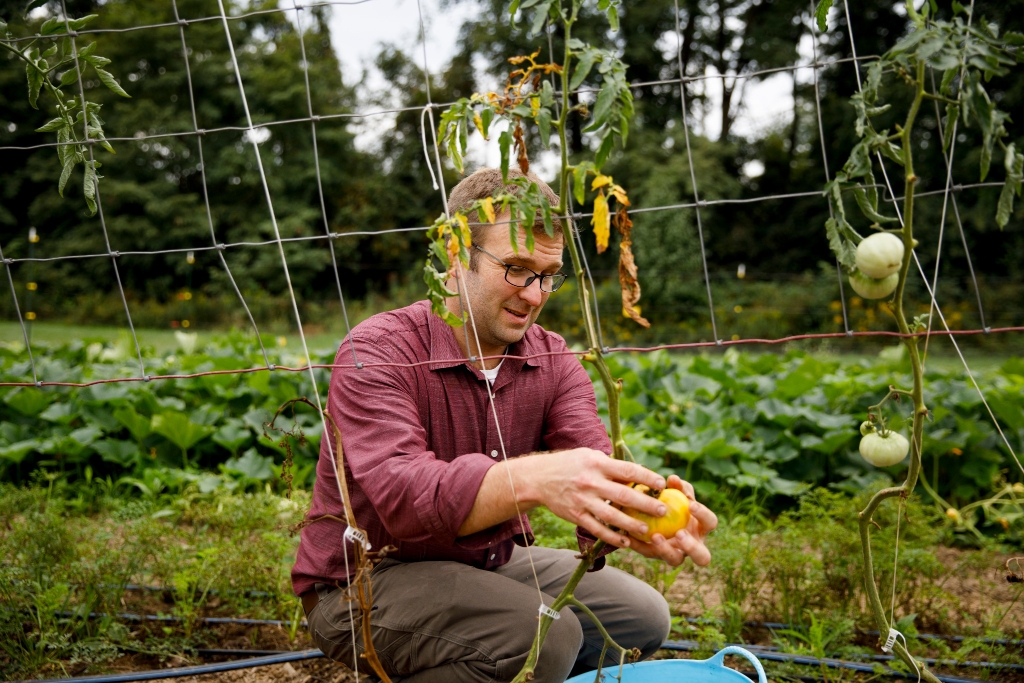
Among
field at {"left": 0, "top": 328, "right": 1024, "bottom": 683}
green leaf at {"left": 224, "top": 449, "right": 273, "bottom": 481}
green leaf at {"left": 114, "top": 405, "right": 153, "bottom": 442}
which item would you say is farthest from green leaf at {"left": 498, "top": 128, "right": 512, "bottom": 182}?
green leaf at {"left": 114, "top": 405, "right": 153, "bottom": 442}

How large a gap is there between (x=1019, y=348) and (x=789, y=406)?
727 centimetres

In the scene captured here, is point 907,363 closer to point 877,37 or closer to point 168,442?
point 168,442

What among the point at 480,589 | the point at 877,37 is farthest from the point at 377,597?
the point at 877,37

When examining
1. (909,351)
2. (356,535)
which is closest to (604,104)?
(909,351)

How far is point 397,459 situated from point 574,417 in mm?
553

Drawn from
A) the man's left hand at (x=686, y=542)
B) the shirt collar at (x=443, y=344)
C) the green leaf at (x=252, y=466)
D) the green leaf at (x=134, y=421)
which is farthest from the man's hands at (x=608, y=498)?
the green leaf at (x=134, y=421)

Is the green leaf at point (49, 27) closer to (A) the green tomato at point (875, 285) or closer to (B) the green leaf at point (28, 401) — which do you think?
(A) the green tomato at point (875, 285)

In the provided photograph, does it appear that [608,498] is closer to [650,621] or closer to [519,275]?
[519,275]

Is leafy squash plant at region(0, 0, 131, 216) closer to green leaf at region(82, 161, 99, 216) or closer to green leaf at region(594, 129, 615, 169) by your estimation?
green leaf at region(82, 161, 99, 216)

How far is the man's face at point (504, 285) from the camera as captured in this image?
160 centimetres

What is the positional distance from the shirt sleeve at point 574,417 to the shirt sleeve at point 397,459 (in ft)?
1.23

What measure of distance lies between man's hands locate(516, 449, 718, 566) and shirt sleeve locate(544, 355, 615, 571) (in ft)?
1.85

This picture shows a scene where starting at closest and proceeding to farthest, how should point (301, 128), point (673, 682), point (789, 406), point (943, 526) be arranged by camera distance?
point (673, 682) < point (943, 526) < point (789, 406) < point (301, 128)

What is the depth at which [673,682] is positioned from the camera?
1.54m
